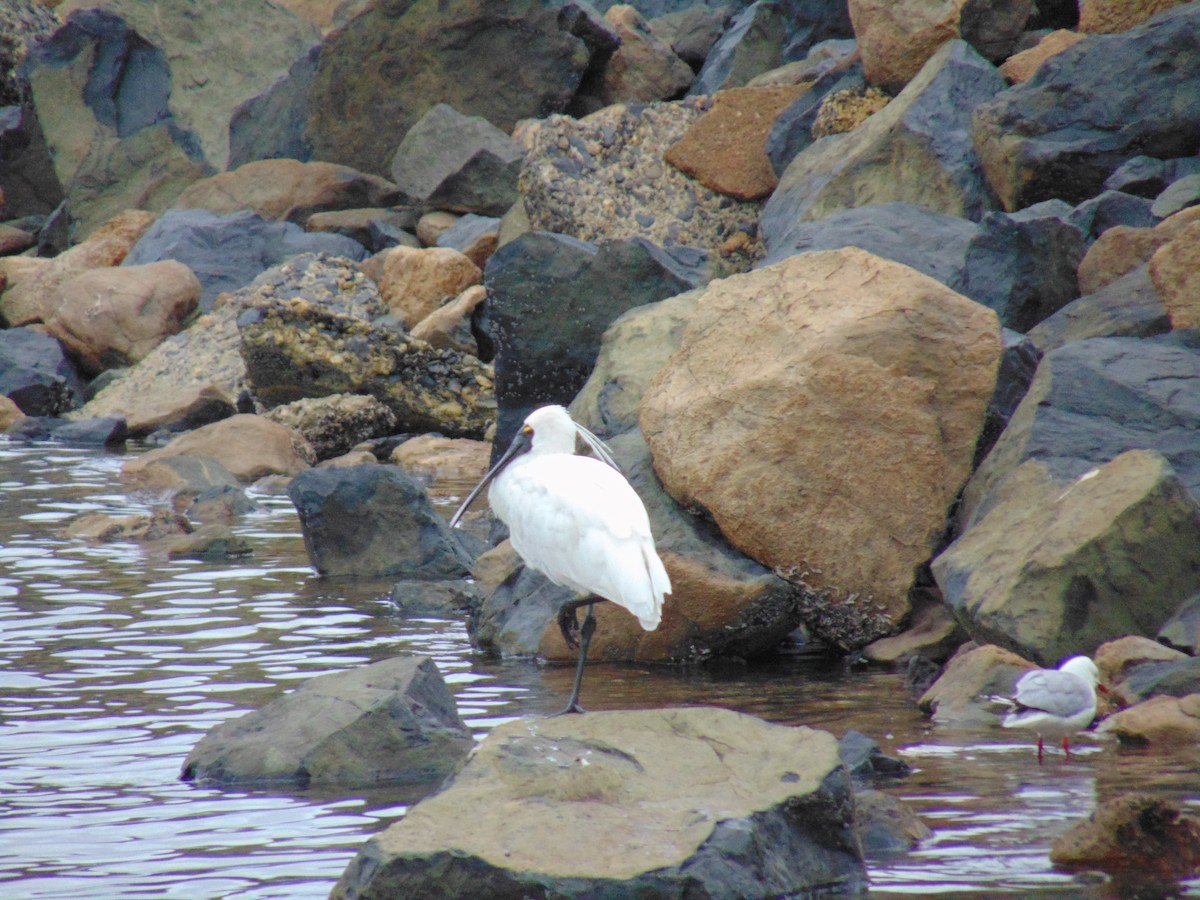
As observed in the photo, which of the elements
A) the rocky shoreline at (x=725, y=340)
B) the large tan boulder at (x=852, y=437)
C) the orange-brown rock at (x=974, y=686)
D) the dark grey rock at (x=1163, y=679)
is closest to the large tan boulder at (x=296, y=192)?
the rocky shoreline at (x=725, y=340)

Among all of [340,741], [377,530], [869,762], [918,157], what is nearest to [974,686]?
[869,762]

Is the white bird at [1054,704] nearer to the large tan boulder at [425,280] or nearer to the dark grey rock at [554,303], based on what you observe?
the dark grey rock at [554,303]

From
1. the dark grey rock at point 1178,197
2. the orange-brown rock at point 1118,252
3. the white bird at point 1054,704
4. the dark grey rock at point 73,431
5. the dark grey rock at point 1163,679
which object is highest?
the dark grey rock at point 1178,197

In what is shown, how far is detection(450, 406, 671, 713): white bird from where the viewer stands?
6.38 metres

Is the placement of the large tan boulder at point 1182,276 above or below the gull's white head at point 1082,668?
above

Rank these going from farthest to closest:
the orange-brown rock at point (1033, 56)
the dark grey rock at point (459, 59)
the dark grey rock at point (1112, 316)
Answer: the dark grey rock at point (459, 59), the orange-brown rock at point (1033, 56), the dark grey rock at point (1112, 316)

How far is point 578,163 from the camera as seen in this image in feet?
56.1

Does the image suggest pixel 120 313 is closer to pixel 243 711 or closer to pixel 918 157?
pixel 918 157

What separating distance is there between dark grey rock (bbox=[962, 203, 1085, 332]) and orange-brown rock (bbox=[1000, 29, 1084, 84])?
14.8 feet

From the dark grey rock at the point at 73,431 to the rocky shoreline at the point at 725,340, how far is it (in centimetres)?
6

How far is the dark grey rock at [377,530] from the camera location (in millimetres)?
9977

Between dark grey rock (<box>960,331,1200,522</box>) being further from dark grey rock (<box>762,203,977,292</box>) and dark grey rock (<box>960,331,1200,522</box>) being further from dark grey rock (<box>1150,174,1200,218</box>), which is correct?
dark grey rock (<box>1150,174,1200,218</box>)

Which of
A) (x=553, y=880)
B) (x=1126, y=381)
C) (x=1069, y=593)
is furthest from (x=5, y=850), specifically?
(x=1126, y=381)

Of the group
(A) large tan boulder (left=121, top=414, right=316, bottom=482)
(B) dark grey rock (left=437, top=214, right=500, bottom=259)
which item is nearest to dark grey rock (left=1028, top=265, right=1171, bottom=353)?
(A) large tan boulder (left=121, top=414, right=316, bottom=482)
